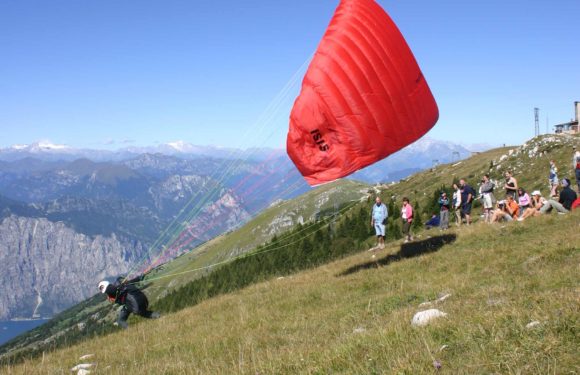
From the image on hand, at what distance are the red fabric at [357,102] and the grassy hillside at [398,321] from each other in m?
3.73

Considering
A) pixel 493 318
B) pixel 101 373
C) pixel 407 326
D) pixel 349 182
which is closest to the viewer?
pixel 493 318

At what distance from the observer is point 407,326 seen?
6.52 metres

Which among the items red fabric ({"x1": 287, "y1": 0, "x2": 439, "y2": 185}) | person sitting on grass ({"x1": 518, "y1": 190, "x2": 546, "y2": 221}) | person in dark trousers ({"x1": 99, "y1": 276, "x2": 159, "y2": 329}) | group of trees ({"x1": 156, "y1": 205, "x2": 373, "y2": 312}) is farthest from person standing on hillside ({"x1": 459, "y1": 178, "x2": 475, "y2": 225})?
group of trees ({"x1": 156, "y1": 205, "x2": 373, "y2": 312})

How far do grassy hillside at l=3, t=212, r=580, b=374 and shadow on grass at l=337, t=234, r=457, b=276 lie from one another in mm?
78

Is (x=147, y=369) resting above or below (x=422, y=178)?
above

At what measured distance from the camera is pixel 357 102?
13.9 meters

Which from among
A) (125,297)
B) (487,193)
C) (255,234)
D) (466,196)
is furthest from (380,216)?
(255,234)

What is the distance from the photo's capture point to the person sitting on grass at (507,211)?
21.7 m

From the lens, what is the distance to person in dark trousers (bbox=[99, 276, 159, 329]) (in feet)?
45.5

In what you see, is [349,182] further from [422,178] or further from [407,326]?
[407,326]

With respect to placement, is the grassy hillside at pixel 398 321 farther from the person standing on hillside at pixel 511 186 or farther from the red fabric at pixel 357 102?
the person standing on hillside at pixel 511 186

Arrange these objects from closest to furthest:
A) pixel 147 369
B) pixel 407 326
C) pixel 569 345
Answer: pixel 569 345 < pixel 407 326 < pixel 147 369

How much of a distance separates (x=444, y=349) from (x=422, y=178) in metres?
107

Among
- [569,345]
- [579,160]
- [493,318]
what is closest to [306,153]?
[493,318]
